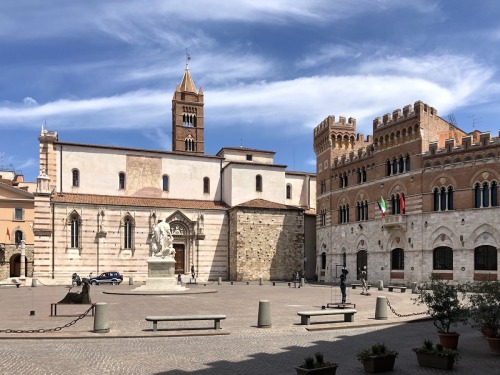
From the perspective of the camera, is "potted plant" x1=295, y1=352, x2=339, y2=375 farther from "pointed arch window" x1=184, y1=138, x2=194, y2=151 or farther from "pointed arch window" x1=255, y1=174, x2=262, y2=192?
"pointed arch window" x1=184, y1=138, x2=194, y2=151

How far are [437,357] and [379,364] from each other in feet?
4.73

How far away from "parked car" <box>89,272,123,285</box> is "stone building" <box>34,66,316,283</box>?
2.45 metres

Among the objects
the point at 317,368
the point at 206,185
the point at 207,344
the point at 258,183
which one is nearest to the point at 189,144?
the point at 206,185

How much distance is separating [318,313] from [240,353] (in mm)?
5703

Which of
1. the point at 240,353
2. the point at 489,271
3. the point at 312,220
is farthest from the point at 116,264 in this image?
the point at 240,353

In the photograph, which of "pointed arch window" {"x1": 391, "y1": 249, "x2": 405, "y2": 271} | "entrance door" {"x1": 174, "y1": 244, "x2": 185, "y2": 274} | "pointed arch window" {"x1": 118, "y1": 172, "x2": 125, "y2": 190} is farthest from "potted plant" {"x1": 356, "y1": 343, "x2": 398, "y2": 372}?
"pointed arch window" {"x1": 118, "y1": 172, "x2": 125, "y2": 190}

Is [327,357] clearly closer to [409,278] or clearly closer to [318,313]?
[318,313]

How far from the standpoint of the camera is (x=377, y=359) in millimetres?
11156

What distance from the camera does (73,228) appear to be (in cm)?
5088

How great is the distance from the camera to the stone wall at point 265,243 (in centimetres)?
5403

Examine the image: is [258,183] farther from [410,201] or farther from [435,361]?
[435,361]

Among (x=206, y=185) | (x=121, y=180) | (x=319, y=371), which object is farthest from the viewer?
(x=206, y=185)

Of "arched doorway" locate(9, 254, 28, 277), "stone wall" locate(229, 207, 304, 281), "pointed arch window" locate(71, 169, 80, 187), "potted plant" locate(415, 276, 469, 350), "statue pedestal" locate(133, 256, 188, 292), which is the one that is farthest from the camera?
"arched doorway" locate(9, 254, 28, 277)

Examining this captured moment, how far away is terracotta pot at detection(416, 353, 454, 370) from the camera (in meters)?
11.5
